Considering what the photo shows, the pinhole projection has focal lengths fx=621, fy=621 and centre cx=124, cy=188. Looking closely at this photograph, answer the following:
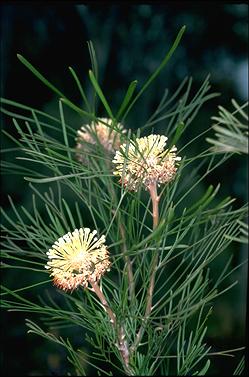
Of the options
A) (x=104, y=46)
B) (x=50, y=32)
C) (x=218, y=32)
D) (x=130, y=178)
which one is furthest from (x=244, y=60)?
(x=130, y=178)

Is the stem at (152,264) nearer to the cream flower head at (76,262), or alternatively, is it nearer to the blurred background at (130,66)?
the cream flower head at (76,262)

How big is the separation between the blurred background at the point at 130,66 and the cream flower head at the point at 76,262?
37.1 inches

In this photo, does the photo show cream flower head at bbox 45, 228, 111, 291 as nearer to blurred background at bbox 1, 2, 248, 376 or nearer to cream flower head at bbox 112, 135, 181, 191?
cream flower head at bbox 112, 135, 181, 191

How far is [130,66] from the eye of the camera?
4.40ft

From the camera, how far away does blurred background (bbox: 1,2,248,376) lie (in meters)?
1.31

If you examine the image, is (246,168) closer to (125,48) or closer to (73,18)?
(125,48)

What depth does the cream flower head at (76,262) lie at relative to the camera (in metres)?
0.32

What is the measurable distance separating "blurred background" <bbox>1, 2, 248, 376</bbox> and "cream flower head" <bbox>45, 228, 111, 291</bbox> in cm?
94

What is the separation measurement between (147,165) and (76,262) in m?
0.06

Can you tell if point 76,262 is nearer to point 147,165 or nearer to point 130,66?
point 147,165

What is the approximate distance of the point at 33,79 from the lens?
4.58ft

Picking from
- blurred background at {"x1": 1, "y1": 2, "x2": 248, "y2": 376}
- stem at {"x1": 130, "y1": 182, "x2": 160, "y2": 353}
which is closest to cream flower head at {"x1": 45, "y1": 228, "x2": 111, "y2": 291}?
stem at {"x1": 130, "y1": 182, "x2": 160, "y2": 353}

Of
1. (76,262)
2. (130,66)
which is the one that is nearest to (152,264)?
(76,262)

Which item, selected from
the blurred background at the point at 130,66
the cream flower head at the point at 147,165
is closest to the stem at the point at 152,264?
the cream flower head at the point at 147,165
